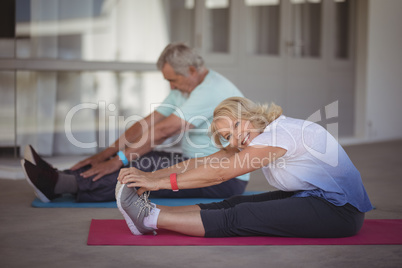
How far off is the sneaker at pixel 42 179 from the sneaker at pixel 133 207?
0.96 meters

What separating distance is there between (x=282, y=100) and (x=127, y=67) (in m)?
2.41

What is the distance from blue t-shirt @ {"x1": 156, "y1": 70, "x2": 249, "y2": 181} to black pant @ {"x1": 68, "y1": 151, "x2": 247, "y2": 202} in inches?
4.4

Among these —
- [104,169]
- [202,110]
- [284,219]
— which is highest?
[202,110]

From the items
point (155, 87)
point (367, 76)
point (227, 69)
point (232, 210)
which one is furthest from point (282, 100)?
point (232, 210)

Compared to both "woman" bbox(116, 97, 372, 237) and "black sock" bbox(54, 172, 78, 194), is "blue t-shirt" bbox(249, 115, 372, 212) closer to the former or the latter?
"woman" bbox(116, 97, 372, 237)

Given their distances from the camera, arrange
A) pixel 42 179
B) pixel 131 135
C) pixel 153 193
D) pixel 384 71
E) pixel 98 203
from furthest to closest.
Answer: pixel 384 71, pixel 131 135, pixel 153 193, pixel 98 203, pixel 42 179

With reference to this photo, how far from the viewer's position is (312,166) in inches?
99.0

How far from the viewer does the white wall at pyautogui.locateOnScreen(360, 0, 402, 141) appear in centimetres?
794

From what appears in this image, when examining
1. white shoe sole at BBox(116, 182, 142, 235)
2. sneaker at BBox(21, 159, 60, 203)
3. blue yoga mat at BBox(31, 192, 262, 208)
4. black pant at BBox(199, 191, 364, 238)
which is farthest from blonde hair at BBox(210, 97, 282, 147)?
sneaker at BBox(21, 159, 60, 203)

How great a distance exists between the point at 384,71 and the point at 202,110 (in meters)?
5.39

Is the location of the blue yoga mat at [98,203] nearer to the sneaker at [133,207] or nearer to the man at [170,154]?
the man at [170,154]

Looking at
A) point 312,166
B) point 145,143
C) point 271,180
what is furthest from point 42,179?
point 312,166

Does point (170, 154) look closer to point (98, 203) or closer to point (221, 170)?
point (98, 203)

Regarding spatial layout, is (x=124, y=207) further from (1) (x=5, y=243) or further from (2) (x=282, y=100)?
(2) (x=282, y=100)
